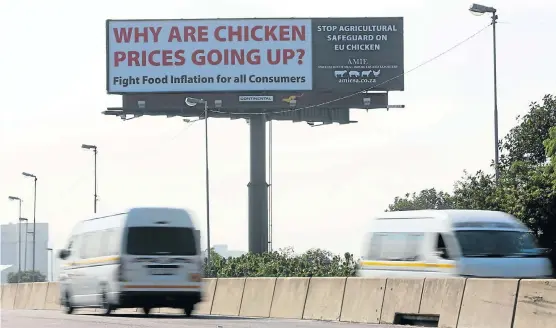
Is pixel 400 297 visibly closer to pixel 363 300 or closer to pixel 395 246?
pixel 363 300

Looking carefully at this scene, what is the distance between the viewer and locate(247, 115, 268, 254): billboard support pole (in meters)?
75.8

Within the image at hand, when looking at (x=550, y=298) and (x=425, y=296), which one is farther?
(x=425, y=296)

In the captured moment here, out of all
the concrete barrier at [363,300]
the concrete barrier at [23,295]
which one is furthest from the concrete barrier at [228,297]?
the concrete barrier at [23,295]

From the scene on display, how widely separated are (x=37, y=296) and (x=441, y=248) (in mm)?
22301

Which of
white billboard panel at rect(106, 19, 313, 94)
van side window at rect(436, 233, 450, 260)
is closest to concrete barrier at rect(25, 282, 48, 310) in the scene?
van side window at rect(436, 233, 450, 260)

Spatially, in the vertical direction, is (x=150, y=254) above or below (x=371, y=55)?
below

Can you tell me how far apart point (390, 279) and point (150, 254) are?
672 cm

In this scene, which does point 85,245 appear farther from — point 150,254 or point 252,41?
point 252,41

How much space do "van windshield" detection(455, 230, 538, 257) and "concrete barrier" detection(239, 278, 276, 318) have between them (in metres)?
4.32

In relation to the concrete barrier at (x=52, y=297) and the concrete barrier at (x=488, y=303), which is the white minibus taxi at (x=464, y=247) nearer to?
the concrete barrier at (x=488, y=303)

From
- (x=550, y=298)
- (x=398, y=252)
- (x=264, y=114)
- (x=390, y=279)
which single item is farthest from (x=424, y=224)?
(x=264, y=114)

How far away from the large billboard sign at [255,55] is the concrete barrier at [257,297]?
45967 mm

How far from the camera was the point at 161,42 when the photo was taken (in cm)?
7650

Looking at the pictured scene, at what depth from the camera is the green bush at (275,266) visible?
60.3 metres
